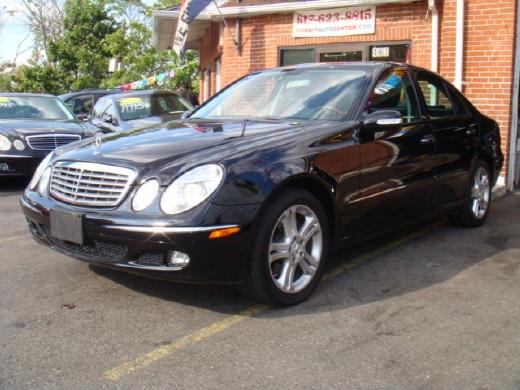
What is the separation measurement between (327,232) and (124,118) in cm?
677

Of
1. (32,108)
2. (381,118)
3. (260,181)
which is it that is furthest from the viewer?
(32,108)

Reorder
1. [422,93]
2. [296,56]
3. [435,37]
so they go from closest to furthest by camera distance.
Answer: [422,93], [435,37], [296,56]

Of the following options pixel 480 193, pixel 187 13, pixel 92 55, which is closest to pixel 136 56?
pixel 92 55

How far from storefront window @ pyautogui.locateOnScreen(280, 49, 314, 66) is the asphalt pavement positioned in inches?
240

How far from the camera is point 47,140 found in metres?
8.64

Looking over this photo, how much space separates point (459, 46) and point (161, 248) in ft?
21.6

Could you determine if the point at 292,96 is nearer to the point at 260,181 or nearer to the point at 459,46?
A: the point at 260,181

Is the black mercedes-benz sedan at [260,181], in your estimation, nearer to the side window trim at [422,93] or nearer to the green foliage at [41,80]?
the side window trim at [422,93]

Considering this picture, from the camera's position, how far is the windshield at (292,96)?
178 inches

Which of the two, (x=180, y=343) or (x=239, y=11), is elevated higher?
(x=239, y=11)

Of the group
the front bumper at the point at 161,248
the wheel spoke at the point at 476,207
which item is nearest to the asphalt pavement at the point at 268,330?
the front bumper at the point at 161,248

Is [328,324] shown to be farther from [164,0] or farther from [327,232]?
[164,0]

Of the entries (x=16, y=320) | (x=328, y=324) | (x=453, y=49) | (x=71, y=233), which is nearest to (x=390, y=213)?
(x=328, y=324)

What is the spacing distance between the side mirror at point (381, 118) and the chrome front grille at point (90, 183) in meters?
1.78
